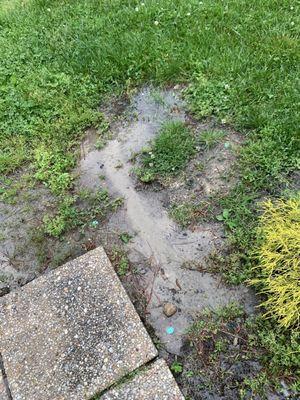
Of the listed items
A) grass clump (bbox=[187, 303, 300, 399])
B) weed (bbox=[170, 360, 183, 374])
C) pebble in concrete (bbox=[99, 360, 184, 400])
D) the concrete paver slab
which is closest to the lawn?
grass clump (bbox=[187, 303, 300, 399])

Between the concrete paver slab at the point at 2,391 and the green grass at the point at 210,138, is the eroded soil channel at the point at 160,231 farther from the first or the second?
the concrete paver slab at the point at 2,391

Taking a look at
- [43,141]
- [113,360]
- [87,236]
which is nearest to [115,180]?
[87,236]

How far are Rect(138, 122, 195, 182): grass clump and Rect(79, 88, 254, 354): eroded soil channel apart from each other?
115mm

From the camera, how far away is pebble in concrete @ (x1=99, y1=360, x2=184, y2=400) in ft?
8.13

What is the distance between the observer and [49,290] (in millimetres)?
2979

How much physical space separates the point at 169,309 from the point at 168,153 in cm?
144

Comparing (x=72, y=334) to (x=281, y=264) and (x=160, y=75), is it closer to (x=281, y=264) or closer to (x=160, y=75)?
(x=281, y=264)

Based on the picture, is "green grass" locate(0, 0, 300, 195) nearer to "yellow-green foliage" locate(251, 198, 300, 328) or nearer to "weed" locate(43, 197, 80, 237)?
"weed" locate(43, 197, 80, 237)

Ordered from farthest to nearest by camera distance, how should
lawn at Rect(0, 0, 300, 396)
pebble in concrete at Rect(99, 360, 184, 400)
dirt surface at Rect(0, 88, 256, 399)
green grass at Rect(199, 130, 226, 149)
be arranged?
green grass at Rect(199, 130, 226, 149) → lawn at Rect(0, 0, 300, 396) → dirt surface at Rect(0, 88, 256, 399) → pebble in concrete at Rect(99, 360, 184, 400)

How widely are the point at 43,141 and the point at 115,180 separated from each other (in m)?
0.91

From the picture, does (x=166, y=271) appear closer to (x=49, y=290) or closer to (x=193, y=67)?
(x=49, y=290)

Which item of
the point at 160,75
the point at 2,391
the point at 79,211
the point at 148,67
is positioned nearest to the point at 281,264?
the point at 79,211

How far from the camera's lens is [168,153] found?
3689mm

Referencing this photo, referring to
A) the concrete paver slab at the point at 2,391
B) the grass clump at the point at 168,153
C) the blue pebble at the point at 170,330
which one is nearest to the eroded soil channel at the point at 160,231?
the blue pebble at the point at 170,330
